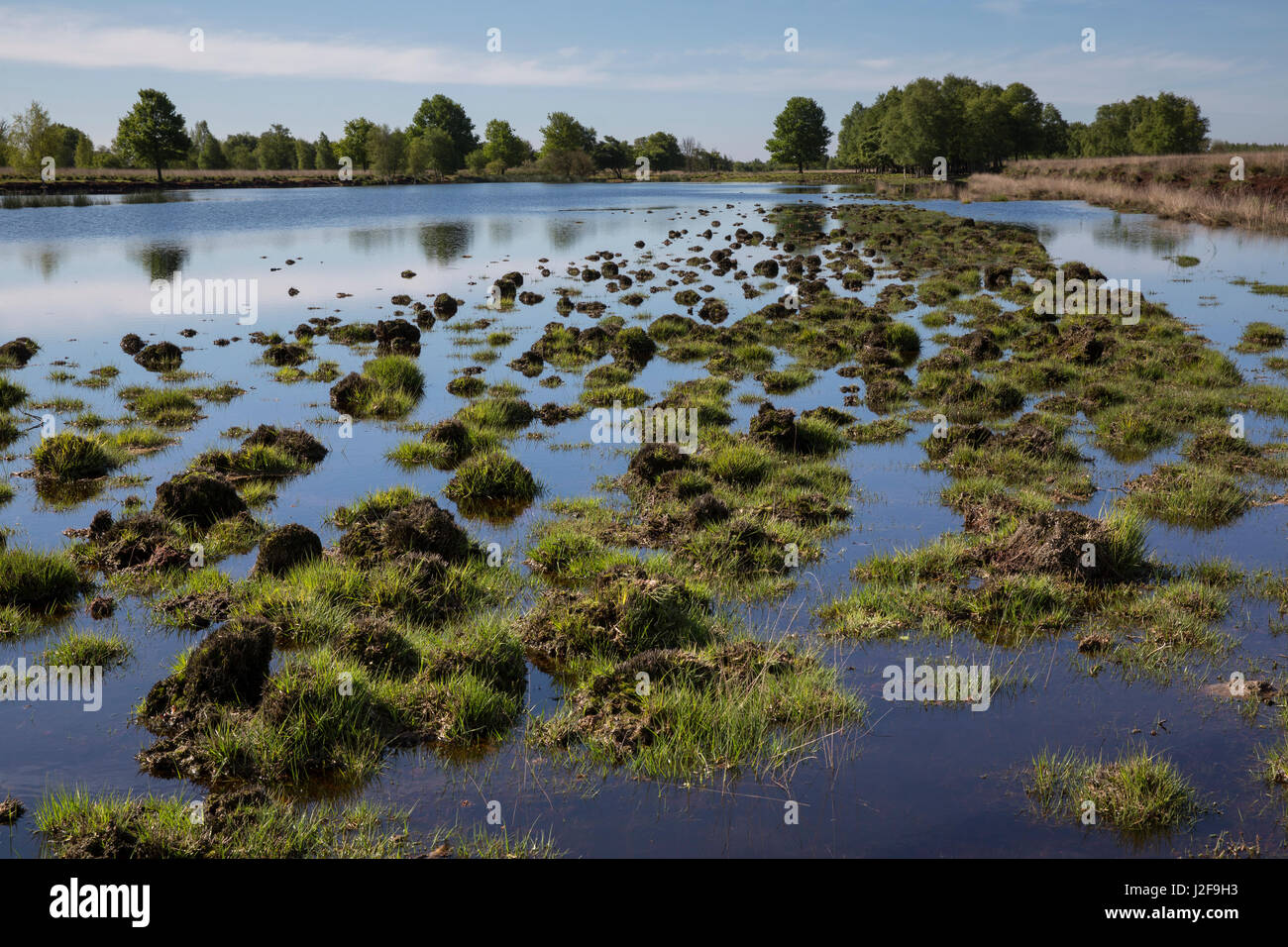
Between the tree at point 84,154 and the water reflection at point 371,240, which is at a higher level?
the tree at point 84,154

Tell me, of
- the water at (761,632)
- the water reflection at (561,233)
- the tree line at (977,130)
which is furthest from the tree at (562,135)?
the water at (761,632)

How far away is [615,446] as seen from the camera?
611 inches

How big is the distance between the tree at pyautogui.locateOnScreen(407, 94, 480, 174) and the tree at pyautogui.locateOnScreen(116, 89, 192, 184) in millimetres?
77026

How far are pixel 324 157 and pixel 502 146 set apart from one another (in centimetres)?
3564

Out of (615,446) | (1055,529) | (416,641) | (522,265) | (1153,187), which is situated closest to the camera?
(416,641)

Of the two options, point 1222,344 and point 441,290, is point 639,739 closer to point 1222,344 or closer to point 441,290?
point 1222,344

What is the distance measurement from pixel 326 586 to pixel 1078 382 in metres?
16.2

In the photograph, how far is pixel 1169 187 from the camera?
224 feet

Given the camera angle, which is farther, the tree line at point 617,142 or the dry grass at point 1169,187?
the tree line at point 617,142

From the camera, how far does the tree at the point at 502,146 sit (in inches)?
7470

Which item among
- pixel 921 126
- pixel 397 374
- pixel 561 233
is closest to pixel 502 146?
pixel 921 126

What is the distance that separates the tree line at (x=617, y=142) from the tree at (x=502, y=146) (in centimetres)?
21

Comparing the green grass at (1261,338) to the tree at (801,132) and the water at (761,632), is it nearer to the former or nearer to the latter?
the water at (761,632)
